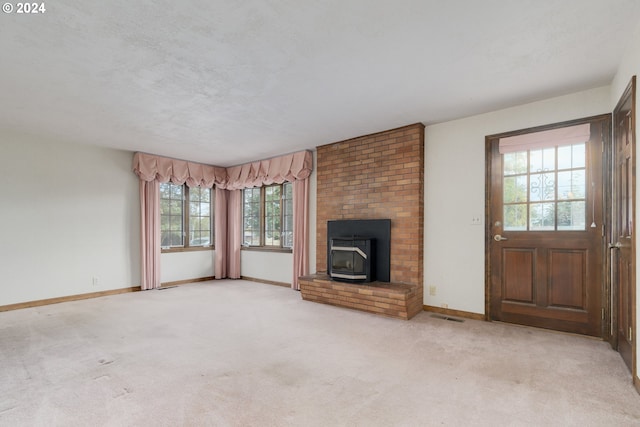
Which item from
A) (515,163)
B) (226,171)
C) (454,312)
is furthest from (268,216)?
(515,163)

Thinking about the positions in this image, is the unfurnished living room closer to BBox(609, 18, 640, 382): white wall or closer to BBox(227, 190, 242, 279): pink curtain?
BBox(609, 18, 640, 382): white wall

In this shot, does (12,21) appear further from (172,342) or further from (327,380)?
(327,380)

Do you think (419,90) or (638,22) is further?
(419,90)

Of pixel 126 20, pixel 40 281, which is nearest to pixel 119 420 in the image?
pixel 126 20

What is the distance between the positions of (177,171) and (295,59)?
4.40m

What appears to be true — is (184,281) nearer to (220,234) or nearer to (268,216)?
(220,234)

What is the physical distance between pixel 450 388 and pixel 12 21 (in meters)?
3.89

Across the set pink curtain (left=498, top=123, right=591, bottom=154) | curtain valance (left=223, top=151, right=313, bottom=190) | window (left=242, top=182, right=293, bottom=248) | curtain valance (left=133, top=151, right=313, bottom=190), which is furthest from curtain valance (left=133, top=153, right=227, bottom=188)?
pink curtain (left=498, top=123, right=591, bottom=154)

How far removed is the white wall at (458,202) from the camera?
148 inches

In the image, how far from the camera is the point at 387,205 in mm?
4445

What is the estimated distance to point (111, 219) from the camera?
5359 mm

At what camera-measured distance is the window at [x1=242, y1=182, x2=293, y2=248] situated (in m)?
6.20

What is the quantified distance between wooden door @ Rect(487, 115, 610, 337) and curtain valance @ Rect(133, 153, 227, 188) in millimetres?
5315

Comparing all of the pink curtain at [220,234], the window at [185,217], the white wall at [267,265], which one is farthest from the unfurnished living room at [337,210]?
the pink curtain at [220,234]
